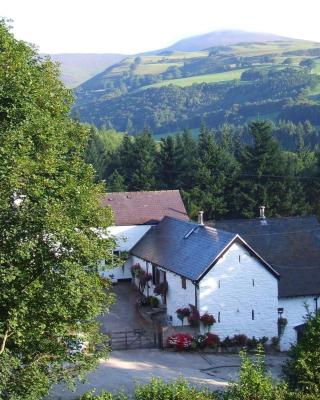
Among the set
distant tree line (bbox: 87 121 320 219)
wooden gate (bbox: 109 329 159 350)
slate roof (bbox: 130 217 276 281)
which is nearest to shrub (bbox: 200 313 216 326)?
slate roof (bbox: 130 217 276 281)

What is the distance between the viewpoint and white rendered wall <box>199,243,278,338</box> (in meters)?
32.2

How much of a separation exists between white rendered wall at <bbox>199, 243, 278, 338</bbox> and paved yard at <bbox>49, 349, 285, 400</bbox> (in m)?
1.74

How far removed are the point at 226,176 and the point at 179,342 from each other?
2850 cm

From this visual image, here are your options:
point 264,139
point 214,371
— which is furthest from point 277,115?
point 214,371

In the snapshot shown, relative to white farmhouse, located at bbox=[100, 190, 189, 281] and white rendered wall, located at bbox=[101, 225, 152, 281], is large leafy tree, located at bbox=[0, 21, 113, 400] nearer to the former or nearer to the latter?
white rendered wall, located at bbox=[101, 225, 152, 281]

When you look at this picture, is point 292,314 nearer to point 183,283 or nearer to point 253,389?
point 183,283

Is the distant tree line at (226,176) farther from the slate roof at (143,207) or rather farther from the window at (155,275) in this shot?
the window at (155,275)

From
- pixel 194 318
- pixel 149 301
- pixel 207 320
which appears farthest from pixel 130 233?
pixel 207 320

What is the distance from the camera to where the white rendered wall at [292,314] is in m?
33.2

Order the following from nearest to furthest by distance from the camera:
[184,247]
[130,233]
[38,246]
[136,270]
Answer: [38,246]
[184,247]
[136,270]
[130,233]

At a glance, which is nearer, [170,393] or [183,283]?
[170,393]

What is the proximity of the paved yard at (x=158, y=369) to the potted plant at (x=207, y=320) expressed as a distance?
63.2 inches

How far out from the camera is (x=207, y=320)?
31844 millimetres

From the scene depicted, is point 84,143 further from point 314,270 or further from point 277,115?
point 277,115
